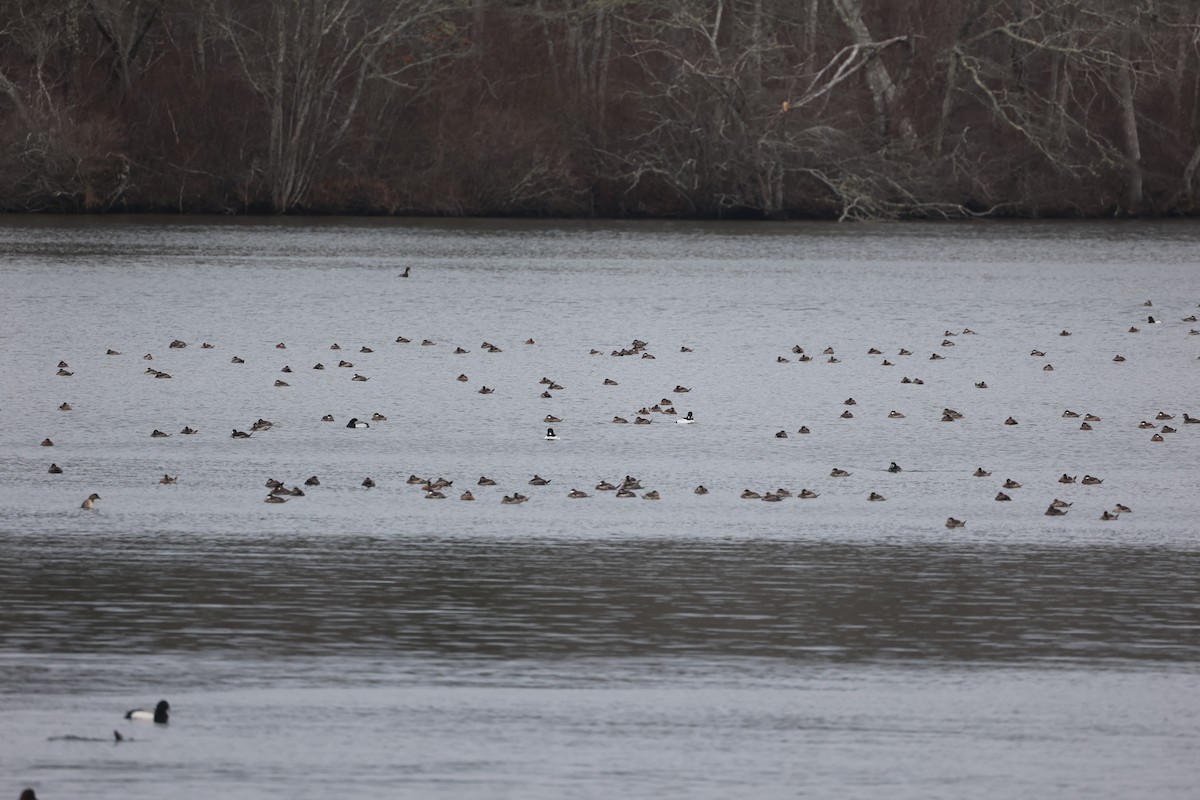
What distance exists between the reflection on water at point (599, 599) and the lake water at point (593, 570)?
0.04 m

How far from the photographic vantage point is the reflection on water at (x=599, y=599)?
12742 mm

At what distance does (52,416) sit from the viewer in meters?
23.0

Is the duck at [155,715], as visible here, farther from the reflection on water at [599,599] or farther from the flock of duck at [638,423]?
the flock of duck at [638,423]

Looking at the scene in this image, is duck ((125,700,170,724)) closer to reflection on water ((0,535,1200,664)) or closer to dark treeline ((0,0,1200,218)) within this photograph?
reflection on water ((0,535,1200,664))

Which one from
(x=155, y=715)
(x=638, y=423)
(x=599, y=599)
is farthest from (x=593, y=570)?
(x=638, y=423)

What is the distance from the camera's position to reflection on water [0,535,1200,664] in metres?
12.7

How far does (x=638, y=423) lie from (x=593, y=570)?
8537 mm

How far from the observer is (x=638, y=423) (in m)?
23.4

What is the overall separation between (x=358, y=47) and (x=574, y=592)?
53179 mm

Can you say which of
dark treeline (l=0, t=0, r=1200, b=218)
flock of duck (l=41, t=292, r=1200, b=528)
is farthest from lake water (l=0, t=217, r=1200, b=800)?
dark treeline (l=0, t=0, r=1200, b=218)

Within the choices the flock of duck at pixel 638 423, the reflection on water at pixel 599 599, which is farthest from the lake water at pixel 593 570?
the flock of duck at pixel 638 423

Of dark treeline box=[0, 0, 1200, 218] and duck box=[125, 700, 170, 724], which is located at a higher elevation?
dark treeline box=[0, 0, 1200, 218]

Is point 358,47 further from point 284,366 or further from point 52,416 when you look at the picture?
point 52,416

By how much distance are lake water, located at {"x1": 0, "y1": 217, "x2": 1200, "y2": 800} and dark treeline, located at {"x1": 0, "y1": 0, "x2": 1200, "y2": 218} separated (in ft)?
102
